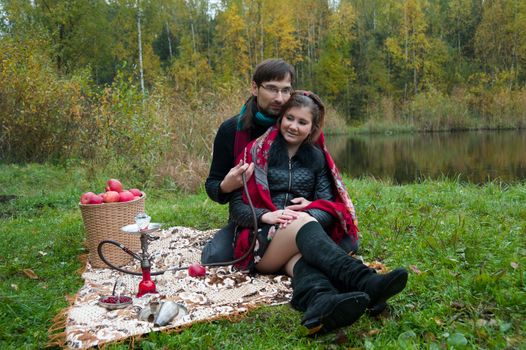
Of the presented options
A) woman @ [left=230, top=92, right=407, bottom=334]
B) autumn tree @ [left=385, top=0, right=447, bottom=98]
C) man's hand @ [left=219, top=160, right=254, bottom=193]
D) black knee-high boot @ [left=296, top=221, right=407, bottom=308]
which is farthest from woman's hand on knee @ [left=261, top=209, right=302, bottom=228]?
autumn tree @ [left=385, top=0, right=447, bottom=98]

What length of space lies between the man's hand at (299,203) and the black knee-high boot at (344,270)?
1.02ft

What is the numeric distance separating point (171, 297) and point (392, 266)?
4.44 feet

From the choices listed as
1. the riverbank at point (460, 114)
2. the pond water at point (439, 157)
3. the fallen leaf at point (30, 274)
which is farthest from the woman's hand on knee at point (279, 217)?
the riverbank at point (460, 114)

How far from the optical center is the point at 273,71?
3.20m

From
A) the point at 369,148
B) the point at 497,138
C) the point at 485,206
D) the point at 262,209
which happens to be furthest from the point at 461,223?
the point at 497,138

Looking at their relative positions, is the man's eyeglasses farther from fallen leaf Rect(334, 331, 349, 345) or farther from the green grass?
fallen leaf Rect(334, 331, 349, 345)

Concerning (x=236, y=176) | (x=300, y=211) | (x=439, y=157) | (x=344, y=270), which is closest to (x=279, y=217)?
(x=300, y=211)

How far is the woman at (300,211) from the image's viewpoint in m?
2.43

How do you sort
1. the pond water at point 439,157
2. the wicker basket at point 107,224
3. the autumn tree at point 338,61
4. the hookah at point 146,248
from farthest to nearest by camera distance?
the autumn tree at point 338,61
the pond water at point 439,157
the wicker basket at point 107,224
the hookah at point 146,248

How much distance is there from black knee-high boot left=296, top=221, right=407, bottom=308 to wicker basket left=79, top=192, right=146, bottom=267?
4.83ft

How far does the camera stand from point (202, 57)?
2795 centimetres

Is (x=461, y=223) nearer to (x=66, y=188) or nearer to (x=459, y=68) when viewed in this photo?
(x=66, y=188)

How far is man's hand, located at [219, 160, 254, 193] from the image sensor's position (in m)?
3.07

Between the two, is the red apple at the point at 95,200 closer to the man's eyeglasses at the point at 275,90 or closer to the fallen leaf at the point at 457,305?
the man's eyeglasses at the point at 275,90
